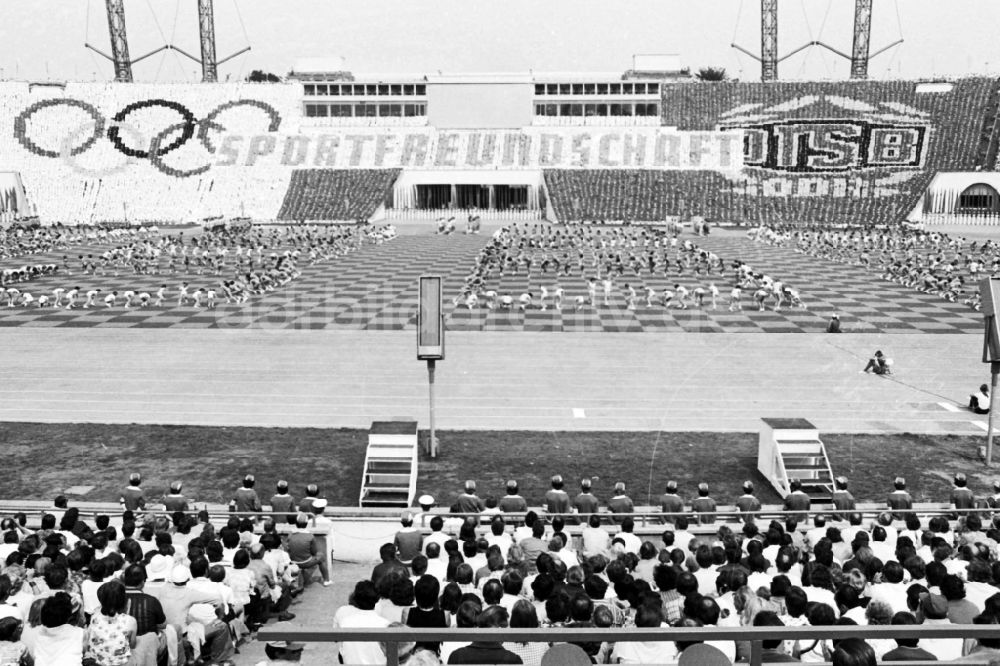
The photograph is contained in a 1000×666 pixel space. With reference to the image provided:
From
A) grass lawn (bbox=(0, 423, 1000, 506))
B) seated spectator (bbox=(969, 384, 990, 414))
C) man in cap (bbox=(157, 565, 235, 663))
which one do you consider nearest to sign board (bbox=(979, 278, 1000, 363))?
grass lawn (bbox=(0, 423, 1000, 506))

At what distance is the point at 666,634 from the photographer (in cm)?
381

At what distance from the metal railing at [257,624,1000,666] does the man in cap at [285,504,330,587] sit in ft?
22.1

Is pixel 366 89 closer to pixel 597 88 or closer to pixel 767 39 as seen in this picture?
pixel 597 88

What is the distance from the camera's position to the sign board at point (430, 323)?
16.7 m

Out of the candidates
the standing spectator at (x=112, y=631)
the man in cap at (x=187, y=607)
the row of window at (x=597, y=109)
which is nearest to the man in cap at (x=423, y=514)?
the man in cap at (x=187, y=607)

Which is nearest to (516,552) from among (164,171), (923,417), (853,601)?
(853,601)

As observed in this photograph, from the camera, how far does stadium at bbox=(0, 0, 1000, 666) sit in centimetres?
773

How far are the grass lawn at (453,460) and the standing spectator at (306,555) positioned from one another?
365 centimetres

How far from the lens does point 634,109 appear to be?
9075 centimetres

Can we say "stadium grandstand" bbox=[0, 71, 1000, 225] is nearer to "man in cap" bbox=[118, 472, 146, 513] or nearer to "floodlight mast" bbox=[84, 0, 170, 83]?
"floodlight mast" bbox=[84, 0, 170, 83]

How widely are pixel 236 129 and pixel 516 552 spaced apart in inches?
3245

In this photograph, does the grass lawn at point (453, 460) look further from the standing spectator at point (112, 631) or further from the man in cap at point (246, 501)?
the standing spectator at point (112, 631)

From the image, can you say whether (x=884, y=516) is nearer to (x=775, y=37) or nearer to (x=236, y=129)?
(x=236, y=129)

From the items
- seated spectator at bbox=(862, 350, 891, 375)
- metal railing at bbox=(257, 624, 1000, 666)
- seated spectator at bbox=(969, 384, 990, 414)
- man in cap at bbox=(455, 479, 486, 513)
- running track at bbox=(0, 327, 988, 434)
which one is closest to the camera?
metal railing at bbox=(257, 624, 1000, 666)
